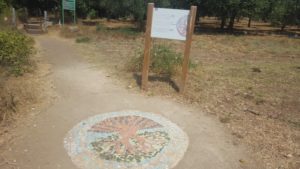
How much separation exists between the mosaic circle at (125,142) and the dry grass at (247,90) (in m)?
1.01

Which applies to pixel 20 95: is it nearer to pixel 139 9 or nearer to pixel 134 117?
pixel 134 117

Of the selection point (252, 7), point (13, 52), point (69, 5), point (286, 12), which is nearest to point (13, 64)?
point (13, 52)

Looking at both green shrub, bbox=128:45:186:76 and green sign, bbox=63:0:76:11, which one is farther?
green sign, bbox=63:0:76:11

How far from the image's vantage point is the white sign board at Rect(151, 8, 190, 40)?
4.82 m

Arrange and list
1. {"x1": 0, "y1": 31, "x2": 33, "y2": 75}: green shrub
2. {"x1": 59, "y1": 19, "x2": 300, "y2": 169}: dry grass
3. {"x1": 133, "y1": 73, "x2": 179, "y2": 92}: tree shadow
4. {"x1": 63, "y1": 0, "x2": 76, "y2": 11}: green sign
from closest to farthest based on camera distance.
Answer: {"x1": 59, "y1": 19, "x2": 300, "y2": 169}: dry grass, {"x1": 133, "y1": 73, "x2": 179, "y2": 92}: tree shadow, {"x1": 0, "y1": 31, "x2": 33, "y2": 75}: green shrub, {"x1": 63, "y1": 0, "x2": 76, "y2": 11}: green sign

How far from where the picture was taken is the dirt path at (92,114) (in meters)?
3.13

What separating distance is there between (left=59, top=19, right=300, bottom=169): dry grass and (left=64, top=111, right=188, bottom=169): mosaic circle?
3.31 ft

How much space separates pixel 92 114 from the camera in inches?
167

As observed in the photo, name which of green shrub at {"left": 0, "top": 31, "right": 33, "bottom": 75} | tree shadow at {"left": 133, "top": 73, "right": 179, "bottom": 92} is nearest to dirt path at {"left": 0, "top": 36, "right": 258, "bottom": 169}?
tree shadow at {"left": 133, "top": 73, "right": 179, "bottom": 92}

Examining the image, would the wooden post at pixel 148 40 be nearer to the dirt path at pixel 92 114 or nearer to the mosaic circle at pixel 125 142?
the dirt path at pixel 92 114

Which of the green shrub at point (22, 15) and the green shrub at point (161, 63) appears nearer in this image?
the green shrub at point (161, 63)

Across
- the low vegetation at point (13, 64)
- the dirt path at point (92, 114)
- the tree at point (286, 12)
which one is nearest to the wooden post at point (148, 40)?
the dirt path at point (92, 114)

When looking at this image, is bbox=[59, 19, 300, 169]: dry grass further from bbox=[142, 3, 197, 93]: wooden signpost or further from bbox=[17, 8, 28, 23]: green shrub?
bbox=[17, 8, 28, 23]: green shrub

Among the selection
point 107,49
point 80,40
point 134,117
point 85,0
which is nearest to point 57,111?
point 134,117
